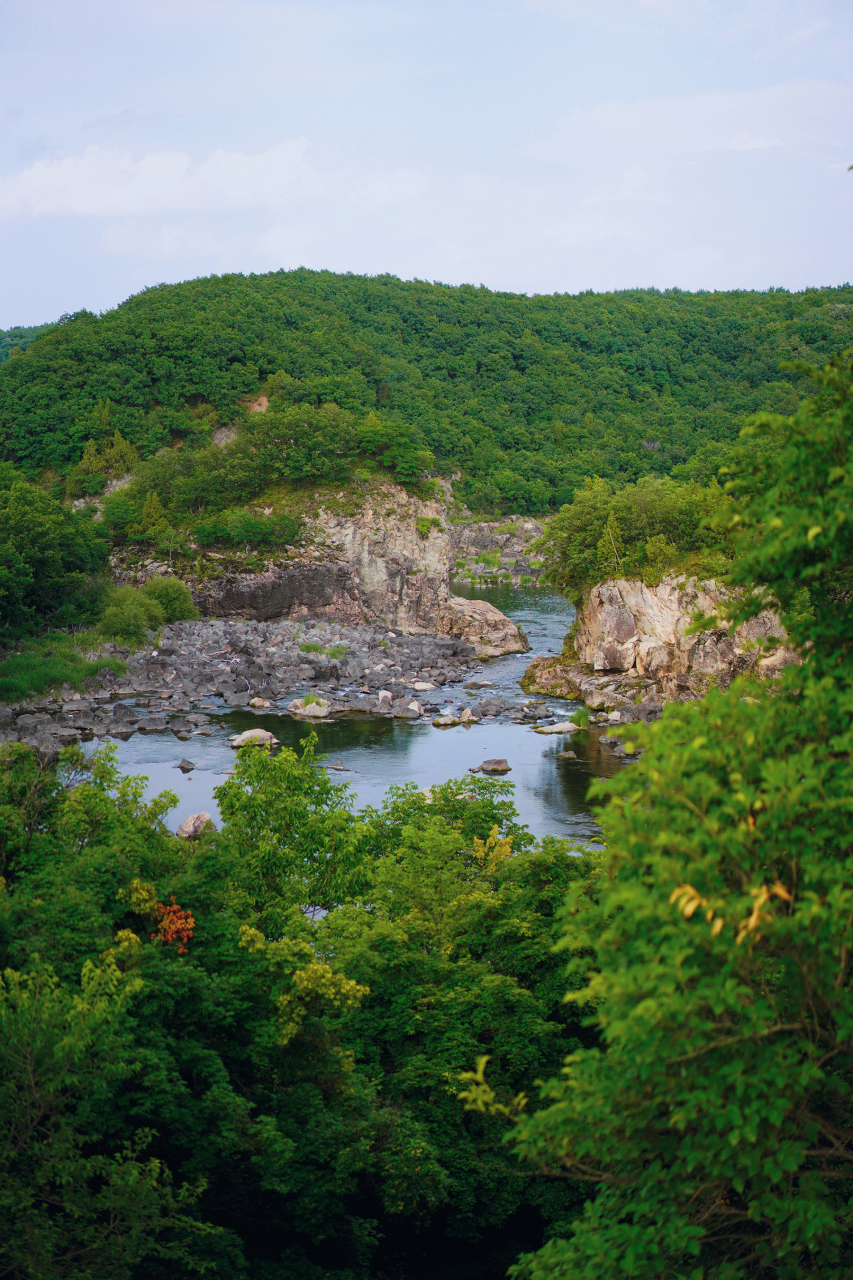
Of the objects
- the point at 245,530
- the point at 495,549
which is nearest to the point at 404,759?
the point at 245,530

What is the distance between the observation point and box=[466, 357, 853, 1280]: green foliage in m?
6.36

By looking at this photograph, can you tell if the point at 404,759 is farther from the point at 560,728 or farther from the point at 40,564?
the point at 40,564

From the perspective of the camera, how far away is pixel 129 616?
59.2 meters

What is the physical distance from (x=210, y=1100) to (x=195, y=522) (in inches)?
2862

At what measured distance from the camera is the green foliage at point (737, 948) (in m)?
6.36

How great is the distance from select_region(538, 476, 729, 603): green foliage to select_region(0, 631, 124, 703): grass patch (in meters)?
26.7

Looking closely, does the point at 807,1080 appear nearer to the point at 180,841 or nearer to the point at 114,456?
the point at 180,841

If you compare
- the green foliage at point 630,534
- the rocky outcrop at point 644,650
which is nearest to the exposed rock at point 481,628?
the green foliage at point 630,534

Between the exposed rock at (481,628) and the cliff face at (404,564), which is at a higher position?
the cliff face at (404,564)

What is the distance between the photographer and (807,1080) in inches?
259

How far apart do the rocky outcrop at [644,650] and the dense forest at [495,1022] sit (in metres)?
33.3

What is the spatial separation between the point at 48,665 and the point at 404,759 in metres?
20.7

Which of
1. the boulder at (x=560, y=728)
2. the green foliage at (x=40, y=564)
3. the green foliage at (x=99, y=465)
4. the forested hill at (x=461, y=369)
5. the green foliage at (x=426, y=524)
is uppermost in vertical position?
the forested hill at (x=461, y=369)

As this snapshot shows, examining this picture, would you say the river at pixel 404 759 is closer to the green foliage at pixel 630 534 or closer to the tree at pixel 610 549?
the tree at pixel 610 549
